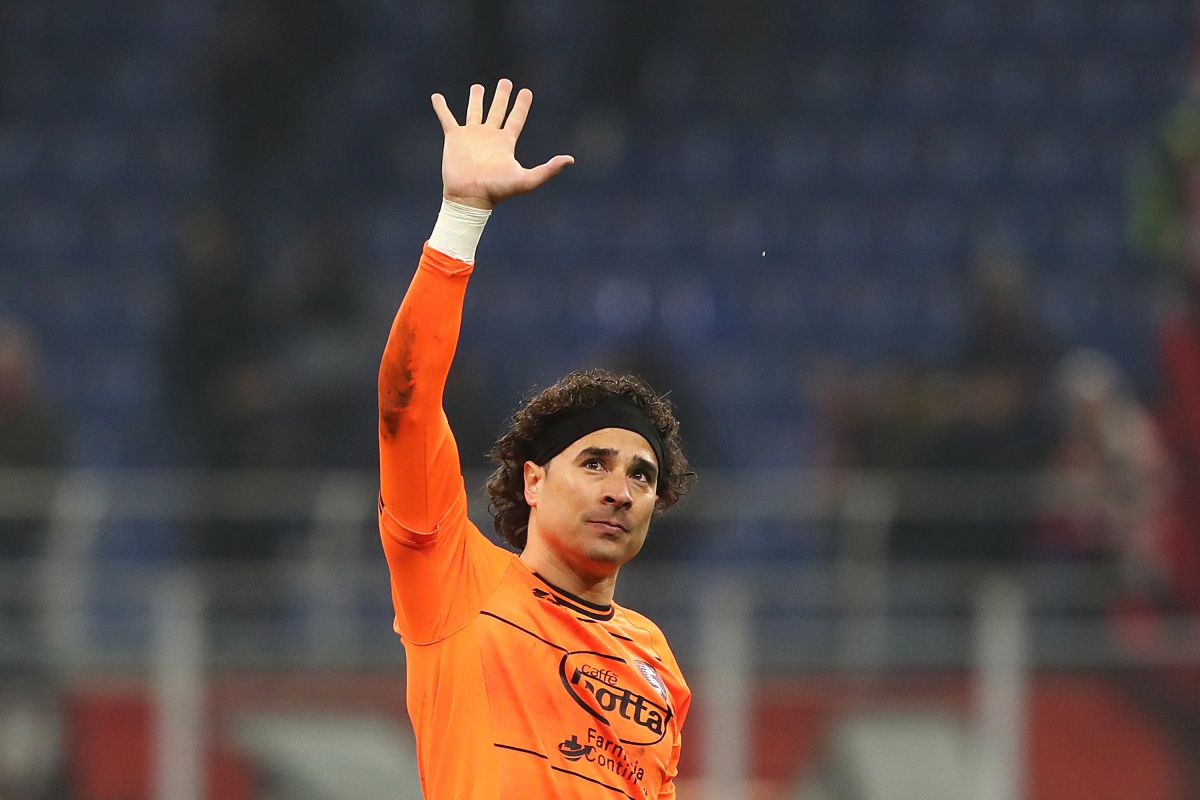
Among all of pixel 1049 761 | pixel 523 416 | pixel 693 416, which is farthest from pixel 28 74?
pixel 523 416

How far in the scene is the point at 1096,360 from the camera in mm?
11234

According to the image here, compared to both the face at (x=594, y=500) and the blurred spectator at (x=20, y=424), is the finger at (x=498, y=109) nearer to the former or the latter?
the face at (x=594, y=500)

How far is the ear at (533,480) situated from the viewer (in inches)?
155

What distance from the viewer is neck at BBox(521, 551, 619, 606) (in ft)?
12.9

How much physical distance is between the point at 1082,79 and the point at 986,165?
39.7 inches

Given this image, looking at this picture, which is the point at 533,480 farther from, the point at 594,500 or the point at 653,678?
the point at 653,678

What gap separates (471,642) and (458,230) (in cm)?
78

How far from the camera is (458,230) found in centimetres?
369

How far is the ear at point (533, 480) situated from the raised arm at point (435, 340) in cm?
22

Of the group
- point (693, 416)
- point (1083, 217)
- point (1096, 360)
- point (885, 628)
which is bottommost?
point (885, 628)

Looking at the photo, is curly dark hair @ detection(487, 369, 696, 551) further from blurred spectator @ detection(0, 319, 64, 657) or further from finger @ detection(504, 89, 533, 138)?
blurred spectator @ detection(0, 319, 64, 657)

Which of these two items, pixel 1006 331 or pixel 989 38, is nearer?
pixel 1006 331

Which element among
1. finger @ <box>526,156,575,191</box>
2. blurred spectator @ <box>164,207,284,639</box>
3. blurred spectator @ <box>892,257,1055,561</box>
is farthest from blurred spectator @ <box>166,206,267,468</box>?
finger @ <box>526,156,575,191</box>

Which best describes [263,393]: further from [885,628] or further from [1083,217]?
[1083,217]
